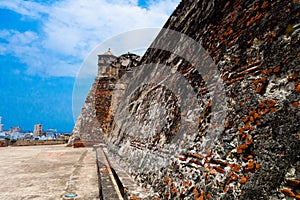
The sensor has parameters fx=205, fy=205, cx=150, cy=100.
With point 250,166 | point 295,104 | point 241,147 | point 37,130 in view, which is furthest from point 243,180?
point 37,130

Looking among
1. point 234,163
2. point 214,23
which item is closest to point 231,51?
point 214,23

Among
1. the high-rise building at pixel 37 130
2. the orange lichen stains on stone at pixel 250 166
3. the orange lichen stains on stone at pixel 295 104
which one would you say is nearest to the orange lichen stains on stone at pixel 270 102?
the orange lichen stains on stone at pixel 295 104

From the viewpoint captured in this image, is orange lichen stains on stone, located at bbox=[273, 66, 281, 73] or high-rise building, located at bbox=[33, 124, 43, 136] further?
high-rise building, located at bbox=[33, 124, 43, 136]

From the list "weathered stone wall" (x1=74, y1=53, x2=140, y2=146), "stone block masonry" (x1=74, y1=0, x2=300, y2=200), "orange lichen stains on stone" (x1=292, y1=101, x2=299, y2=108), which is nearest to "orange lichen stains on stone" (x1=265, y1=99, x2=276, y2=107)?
"stone block masonry" (x1=74, y1=0, x2=300, y2=200)

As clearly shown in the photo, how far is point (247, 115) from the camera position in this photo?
4.83 feet

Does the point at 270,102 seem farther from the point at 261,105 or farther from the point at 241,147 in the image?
the point at 241,147

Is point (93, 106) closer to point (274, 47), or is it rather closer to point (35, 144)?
Answer: point (35, 144)

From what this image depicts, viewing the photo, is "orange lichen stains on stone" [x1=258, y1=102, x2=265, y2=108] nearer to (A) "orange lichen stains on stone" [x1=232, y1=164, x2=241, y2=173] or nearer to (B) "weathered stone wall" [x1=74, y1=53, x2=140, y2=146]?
(A) "orange lichen stains on stone" [x1=232, y1=164, x2=241, y2=173]

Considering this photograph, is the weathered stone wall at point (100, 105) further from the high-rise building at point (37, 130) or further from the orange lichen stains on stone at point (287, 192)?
the high-rise building at point (37, 130)

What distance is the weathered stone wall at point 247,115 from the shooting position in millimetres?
1162

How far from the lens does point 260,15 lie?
65.3 inches

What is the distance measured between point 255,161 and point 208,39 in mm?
1607

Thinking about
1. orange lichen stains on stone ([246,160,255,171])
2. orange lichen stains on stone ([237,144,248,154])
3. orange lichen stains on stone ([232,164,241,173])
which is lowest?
orange lichen stains on stone ([232,164,241,173])

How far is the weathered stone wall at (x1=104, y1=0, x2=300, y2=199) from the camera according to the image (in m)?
1.16
